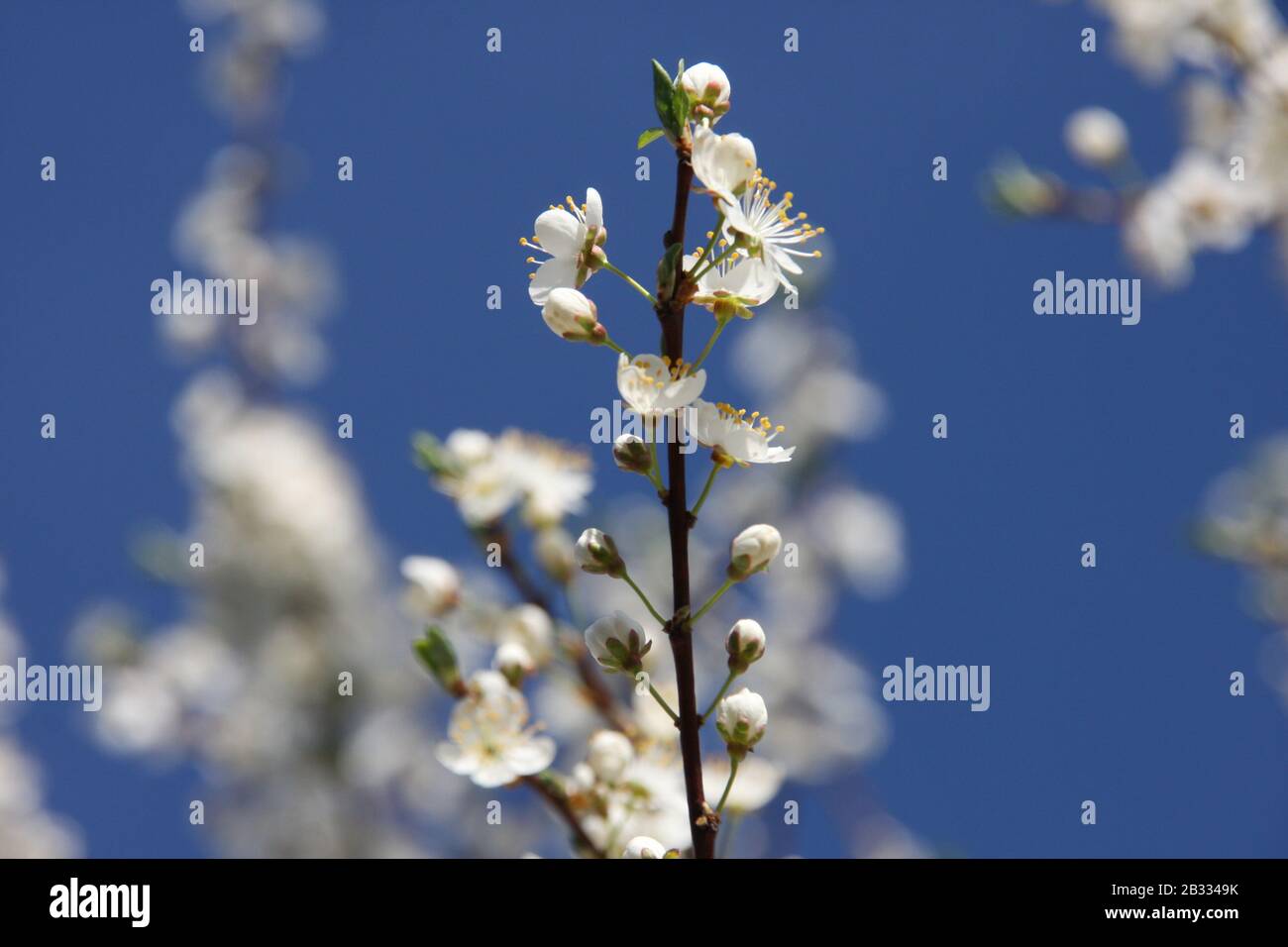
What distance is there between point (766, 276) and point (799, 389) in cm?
410

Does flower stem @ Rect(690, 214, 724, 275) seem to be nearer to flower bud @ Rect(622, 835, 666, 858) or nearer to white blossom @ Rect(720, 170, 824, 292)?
white blossom @ Rect(720, 170, 824, 292)

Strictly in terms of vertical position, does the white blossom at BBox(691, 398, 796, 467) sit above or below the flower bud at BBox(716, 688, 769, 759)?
above

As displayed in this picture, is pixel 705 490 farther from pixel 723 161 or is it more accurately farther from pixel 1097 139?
pixel 1097 139

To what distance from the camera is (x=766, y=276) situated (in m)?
1.15

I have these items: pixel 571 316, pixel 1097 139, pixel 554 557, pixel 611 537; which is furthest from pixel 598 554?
pixel 1097 139

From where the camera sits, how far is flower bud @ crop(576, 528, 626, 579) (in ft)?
3.89

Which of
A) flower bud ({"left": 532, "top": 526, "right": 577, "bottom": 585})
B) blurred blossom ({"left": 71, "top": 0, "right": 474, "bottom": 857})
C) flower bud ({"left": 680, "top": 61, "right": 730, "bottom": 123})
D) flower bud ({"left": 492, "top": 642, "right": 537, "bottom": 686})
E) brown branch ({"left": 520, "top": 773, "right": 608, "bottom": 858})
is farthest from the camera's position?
blurred blossom ({"left": 71, "top": 0, "right": 474, "bottom": 857})

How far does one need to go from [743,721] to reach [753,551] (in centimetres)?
18

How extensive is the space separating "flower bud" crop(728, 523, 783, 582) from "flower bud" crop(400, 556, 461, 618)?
896mm

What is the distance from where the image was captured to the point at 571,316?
3.82 ft

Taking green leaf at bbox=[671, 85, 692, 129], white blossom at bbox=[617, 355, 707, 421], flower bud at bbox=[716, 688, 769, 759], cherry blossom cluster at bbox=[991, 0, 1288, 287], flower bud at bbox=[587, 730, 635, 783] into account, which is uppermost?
cherry blossom cluster at bbox=[991, 0, 1288, 287]

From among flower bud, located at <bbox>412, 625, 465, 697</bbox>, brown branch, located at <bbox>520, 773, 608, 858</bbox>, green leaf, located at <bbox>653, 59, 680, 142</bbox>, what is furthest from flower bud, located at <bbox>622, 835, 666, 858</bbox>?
green leaf, located at <bbox>653, 59, 680, 142</bbox>
